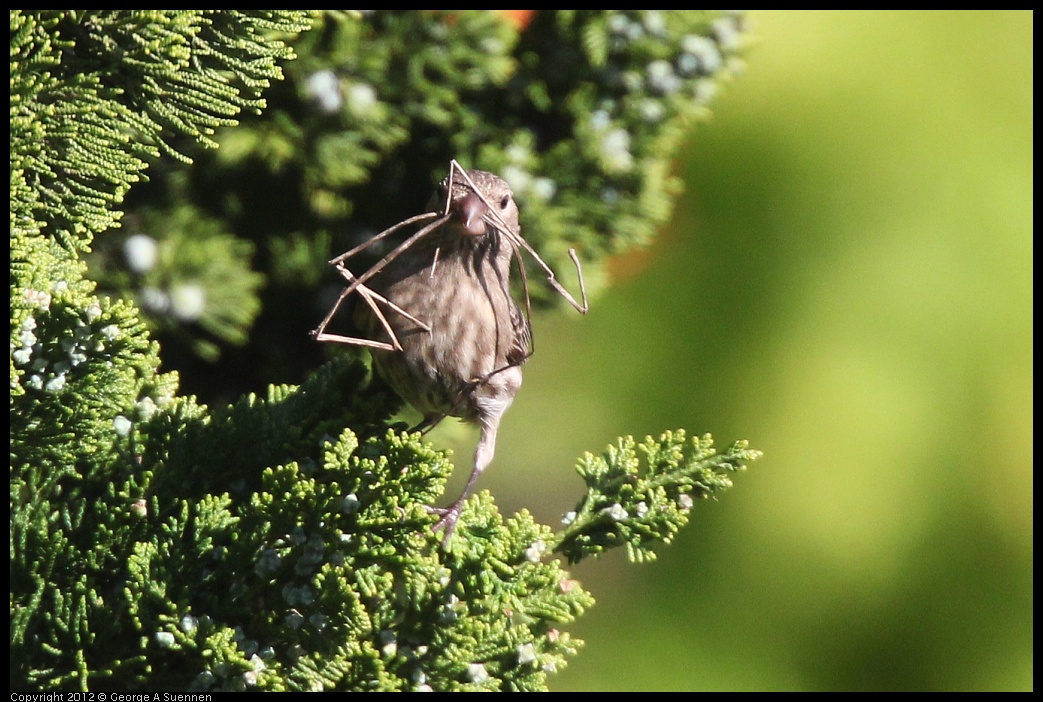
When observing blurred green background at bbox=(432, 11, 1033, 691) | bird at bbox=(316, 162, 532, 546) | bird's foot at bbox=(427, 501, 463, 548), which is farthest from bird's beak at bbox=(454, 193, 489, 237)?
blurred green background at bbox=(432, 11, 1033, 691)

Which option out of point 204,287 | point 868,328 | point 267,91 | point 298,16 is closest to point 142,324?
point 298,16

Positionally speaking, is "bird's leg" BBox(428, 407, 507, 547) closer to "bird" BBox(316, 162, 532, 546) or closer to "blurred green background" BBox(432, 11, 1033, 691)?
"bird" BBox(316, 162, 532, 546)

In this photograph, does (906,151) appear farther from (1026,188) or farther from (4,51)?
(4,51)

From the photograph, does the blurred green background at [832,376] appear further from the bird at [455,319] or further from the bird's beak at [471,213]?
the bird's beak at [471,213]

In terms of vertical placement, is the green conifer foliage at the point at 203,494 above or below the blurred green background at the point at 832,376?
below

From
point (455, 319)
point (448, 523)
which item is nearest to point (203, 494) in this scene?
point (448, 523)

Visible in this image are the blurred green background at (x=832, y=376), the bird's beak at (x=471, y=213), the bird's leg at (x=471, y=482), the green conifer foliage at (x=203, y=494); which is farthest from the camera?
the blurred green background at (x=832, y=376)

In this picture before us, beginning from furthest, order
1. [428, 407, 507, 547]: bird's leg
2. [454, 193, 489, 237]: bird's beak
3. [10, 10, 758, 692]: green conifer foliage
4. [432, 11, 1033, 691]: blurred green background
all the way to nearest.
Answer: [432, 11, 1033, 691]: blurred green background, [454, 193, 489, 237]: bird's beak, [428, 407, 507, 547]: bird's leg, [10, 10, 758, 692]: green conifer foliage

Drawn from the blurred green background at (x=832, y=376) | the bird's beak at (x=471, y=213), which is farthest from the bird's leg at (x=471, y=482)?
the blurred green background at (x=832, y=376)

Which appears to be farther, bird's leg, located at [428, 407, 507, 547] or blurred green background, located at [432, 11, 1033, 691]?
blurred green background, located at [432, 11, 1033, 691]
